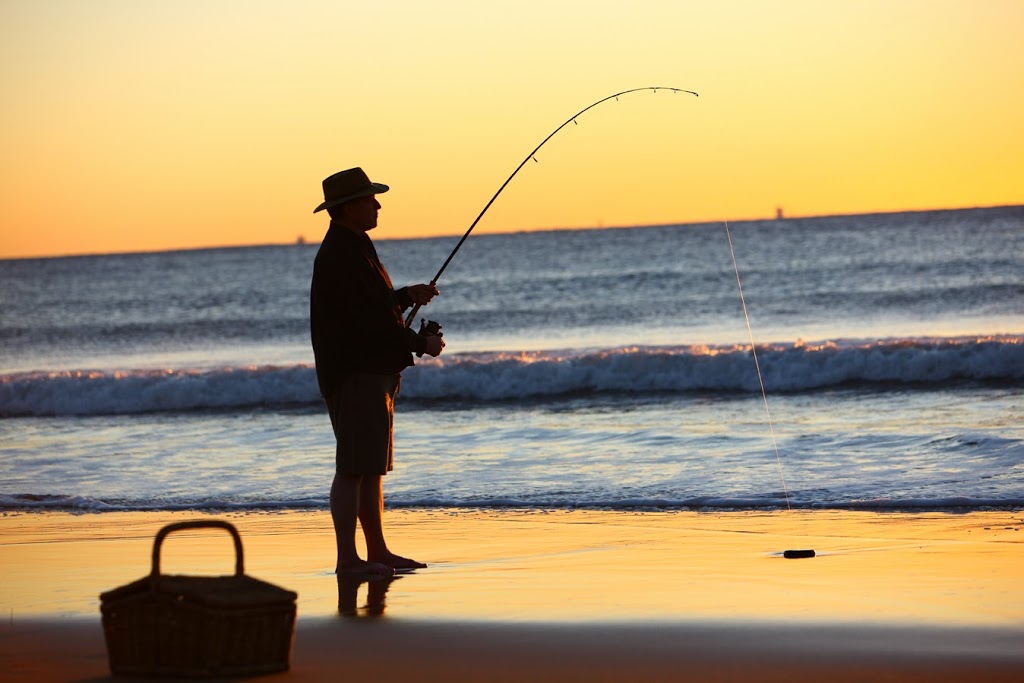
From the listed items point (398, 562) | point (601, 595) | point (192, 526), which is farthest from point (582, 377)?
point (192, 526)

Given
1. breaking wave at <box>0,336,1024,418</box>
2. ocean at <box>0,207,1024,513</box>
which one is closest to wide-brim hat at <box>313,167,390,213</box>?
ocean at <box>0,207,1024,513</box>

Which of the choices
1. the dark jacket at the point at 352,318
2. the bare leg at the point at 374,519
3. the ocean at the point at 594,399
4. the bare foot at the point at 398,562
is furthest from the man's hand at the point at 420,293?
the ocean at the point at 594,399

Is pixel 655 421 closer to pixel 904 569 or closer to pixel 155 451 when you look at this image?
pixel 155 451

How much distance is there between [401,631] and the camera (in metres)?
4.25

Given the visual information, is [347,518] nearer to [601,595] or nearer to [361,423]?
[361,423]

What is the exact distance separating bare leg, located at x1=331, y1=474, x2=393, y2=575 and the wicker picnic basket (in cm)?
138

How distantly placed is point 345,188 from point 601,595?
1644mm

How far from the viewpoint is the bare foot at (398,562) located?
208 inches

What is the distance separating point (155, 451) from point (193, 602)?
23.0 feet

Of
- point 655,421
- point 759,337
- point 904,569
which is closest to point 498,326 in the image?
point 759,337

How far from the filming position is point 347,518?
5043 millimetres

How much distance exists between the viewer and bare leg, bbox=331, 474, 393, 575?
5.03 meters

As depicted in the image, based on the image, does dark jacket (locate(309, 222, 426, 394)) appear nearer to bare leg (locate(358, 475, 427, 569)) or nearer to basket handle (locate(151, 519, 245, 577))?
bare leg (locate(358, 475, 427, 569))

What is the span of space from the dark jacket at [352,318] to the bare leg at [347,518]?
1.18 ft
